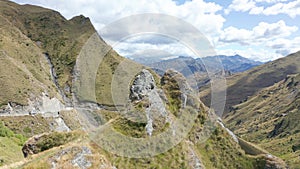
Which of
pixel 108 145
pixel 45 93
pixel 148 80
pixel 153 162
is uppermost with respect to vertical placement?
pixel 45 93

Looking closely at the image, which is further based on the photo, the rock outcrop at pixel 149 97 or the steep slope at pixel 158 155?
the rock outcrop at pixel 149 97

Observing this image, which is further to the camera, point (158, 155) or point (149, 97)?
point (149, 97)

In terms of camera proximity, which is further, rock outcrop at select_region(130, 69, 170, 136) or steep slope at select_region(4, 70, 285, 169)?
rock outcrop at select_region(130, 69, 170, 136)

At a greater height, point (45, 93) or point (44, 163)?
point (45, 93)

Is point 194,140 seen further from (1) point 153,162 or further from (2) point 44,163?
(2) point 44,163

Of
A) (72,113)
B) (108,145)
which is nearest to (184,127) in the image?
(108,145)

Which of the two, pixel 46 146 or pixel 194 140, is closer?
pixel 46 146

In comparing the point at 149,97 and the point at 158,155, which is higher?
the point at 149,97

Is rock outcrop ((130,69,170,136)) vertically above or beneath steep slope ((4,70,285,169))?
above

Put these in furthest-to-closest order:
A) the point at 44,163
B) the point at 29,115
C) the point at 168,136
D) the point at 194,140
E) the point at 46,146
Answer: the point at 29,115 → the point at 194,140 → the point at 168,136 → the point at 46,146 → the point at 44,163

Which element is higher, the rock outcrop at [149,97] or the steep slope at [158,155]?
the rock outcrop at [149,97]

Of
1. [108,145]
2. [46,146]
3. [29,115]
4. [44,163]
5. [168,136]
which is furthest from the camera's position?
[29,115]
